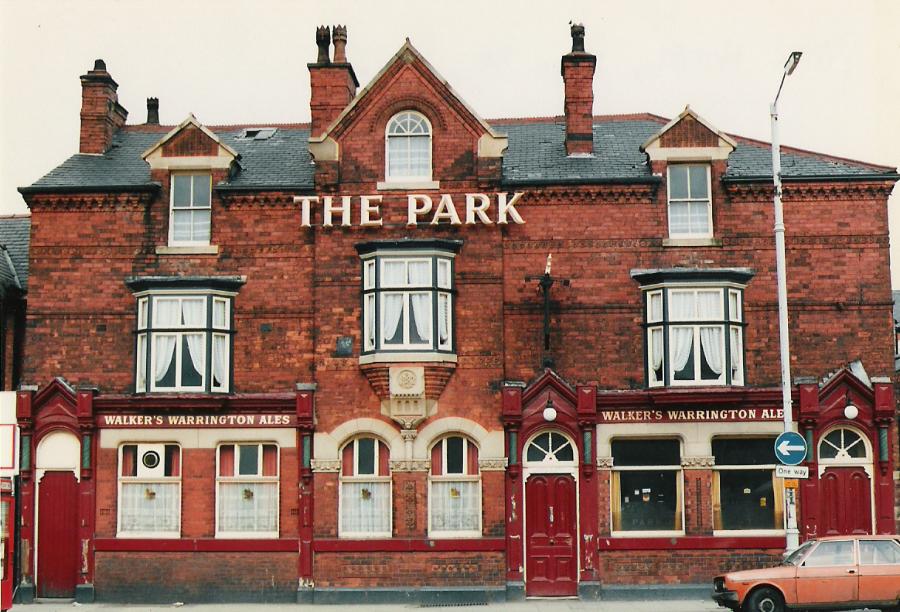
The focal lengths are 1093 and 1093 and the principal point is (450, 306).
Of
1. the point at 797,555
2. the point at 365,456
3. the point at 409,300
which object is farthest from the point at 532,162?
the point at 797,555

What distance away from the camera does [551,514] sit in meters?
24.3

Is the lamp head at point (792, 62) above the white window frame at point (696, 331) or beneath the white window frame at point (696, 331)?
above

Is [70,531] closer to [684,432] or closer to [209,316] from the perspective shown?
[209,316]

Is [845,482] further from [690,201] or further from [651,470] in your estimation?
[690,201]

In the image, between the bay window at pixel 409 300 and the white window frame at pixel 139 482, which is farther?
the white window frame at pixel 139 482

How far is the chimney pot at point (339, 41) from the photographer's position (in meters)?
27.7

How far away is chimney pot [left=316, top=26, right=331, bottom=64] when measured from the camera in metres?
27.2

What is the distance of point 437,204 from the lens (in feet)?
83.1

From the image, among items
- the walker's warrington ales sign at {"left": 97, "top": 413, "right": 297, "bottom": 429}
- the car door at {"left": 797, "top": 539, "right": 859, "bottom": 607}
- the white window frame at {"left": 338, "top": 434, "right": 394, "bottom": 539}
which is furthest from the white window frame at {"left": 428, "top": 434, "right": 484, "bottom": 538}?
the car door at {"left": 797, "top": 539, "right": 859, "bottom": 607}

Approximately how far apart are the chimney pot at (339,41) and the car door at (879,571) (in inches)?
655

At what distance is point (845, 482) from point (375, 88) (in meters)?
13.9

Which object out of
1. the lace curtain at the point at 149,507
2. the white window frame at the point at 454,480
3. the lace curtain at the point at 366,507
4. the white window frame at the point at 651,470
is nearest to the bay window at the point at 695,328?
the white window frame at the point at 651,470

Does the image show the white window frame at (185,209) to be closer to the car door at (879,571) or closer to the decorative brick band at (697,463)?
the decorative brick band at (697,463)

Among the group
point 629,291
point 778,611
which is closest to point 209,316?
point 629,291
